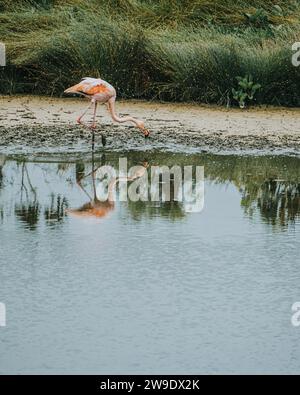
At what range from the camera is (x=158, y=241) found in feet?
25.2

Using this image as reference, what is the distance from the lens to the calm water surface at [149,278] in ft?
18.9

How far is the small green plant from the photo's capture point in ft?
41.6

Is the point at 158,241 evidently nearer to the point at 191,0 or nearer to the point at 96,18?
the point at 96,18

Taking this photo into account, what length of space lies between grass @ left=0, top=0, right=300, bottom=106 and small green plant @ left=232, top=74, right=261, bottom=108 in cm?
11

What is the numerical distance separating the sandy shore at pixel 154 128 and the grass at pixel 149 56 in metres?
0.23

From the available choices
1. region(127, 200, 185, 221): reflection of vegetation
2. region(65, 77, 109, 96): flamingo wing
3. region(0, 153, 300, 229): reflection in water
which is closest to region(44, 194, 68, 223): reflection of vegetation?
region(0, 153, 300, 229): reflection in water

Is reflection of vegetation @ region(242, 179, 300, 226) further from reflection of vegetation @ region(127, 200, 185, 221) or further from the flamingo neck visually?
the flamingo neck

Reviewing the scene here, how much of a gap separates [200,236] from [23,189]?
1.80 metres

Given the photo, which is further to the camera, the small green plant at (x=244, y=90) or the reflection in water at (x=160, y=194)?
the small green plant at (x=244, y=90)

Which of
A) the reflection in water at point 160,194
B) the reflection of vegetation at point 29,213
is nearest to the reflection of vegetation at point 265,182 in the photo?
the reflection in water at point 160,194

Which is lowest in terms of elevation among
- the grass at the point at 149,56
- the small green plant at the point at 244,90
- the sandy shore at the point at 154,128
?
the sandy shore at the point at 154,128

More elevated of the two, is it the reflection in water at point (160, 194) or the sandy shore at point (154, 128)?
the sandy shore at point (154, 128)

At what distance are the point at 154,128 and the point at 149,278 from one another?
16.5ft

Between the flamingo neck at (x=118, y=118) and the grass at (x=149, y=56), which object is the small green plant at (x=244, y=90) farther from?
the flamingo neck at (x=118, y=118)
